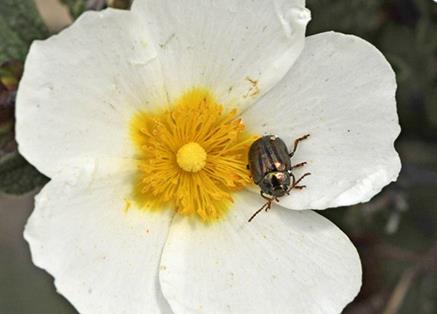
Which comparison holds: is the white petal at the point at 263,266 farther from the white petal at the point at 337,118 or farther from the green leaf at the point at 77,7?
the green leaf at the point at 77,7

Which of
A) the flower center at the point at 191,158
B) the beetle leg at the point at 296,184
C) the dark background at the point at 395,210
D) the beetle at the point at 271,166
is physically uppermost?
the beetle at the point at 271,166

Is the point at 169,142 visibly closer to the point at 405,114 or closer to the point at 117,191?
the point at 117,191

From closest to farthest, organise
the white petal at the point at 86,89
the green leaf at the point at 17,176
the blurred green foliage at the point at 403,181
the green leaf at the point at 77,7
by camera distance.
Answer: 1. the white petal at the point at 86,89
2. the green leaf at the point at 17,176
3. the green leaf at the point at 77,7
4. the blurred green foliage at the point at 403,181

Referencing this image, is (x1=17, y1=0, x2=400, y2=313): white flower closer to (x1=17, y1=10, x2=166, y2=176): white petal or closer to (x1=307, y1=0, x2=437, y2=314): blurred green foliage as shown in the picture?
(x1=17, y1=10, x2=166, y2=176): white petal

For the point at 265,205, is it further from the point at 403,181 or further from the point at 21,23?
the point at 403,181

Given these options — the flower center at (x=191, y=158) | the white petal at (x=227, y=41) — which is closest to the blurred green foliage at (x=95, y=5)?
the white petal at (x=227, y=41)

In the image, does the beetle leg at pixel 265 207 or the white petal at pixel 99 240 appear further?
the beetle leg at pixel 265 207
